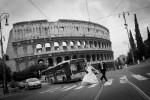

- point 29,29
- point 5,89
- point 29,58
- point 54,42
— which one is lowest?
point 5,89

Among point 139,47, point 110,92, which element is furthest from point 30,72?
point 110,92

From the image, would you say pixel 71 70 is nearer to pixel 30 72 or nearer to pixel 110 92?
pixel 110 92

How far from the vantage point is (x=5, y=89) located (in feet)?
73.2

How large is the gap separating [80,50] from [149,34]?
18.8 meters

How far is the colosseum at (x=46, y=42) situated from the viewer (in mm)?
50531

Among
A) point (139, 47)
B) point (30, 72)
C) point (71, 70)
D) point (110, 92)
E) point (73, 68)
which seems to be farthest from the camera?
point (139, 47)

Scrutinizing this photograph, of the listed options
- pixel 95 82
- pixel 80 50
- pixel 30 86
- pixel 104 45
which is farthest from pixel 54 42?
pixel 95 82

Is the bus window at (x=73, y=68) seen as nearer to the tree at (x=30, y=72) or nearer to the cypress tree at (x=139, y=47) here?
the tree at (x=30, y=72)

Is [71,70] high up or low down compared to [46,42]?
down

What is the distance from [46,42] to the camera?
51.9 metres

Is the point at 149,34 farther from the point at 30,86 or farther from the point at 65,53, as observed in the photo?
the point at 30,86

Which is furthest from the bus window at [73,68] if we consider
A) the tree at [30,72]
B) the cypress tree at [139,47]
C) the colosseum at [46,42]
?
the cypress tree at [139,47]

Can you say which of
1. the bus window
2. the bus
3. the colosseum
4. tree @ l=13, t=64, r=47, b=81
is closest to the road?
the bus

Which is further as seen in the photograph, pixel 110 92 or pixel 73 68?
pixel 73 68
